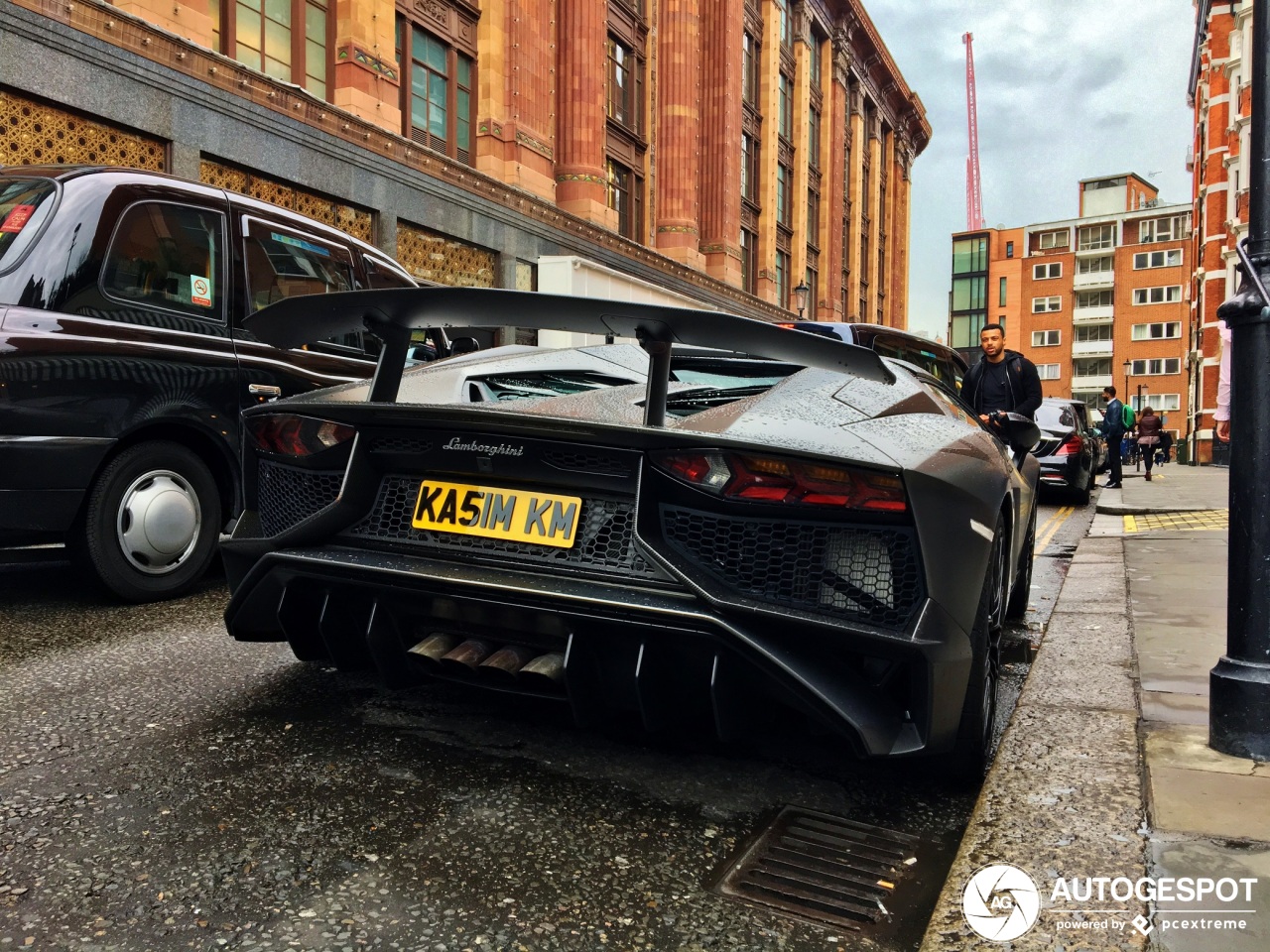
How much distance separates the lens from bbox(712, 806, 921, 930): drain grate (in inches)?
77.1

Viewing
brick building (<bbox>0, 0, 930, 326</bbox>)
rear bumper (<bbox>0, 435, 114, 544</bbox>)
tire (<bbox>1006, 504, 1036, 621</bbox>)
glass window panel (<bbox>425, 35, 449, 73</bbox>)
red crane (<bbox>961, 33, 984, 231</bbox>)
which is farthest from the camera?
red crane (<bbox>961, 33, 984, 231</bbox>)

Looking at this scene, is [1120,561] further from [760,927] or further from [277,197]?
[277,197]

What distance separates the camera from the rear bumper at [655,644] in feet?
6.98

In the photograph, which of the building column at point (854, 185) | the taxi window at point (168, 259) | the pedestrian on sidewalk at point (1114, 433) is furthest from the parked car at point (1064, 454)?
the building column at point (854, 185)

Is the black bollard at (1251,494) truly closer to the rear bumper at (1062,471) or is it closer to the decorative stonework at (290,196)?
the rear bumper at (1062,471)

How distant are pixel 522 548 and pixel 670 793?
71 centimetres

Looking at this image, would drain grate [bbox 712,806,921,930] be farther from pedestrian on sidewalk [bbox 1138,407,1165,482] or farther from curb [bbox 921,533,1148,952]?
pedestrian on sidewalk [bbox 1138,407,1165,482]

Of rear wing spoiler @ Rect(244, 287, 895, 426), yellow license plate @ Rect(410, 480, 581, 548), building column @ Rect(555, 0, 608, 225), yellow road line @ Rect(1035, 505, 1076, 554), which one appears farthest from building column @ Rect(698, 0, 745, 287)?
yellow license plate @ Rect(410, 480, 581, 548)

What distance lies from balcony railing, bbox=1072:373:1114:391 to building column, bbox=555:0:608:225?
70099 millimetres

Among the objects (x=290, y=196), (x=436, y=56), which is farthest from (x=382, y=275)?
(x=436, y=56)

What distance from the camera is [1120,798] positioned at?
2.39 m

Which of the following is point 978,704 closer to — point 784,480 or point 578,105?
point 784,480

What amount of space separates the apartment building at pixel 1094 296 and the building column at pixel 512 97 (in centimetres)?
6620

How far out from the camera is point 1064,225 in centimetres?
8494
